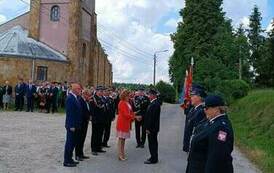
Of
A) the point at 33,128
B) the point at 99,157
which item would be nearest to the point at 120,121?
the point at 99,157

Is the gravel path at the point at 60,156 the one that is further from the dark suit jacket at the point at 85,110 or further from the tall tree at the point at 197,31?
the tall tree at the point at 197,31

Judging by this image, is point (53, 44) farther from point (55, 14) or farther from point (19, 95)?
point (19, 95)

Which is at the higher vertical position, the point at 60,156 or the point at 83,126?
the point at 83,126

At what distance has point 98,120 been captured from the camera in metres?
15.2

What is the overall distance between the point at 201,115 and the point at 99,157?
542 centimetres

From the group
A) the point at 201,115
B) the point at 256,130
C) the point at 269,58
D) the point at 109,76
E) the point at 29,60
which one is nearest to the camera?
the point at 201,115

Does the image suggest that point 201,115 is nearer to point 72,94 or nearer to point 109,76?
point 72,94

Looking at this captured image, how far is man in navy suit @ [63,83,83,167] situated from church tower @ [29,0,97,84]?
111 ft

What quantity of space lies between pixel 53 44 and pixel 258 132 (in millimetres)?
30972

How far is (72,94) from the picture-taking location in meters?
13.1

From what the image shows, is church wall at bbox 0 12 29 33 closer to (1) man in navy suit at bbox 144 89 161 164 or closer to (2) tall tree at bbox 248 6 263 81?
(2) tall tree at bbox 248 6 263 81

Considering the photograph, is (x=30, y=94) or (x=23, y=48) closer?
(x=30, y=94)

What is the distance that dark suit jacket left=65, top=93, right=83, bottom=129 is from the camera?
42.0 feet

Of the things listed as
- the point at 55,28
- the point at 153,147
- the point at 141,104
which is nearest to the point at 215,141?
the point at 153,147
